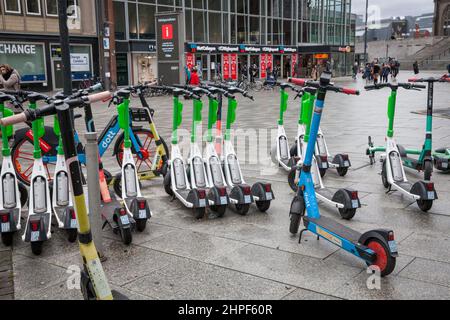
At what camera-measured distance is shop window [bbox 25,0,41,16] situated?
26109mm

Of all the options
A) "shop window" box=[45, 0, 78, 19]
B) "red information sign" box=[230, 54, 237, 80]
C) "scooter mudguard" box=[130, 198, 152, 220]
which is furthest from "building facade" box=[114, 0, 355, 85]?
"scooter mudguard" box=[130, 198, 152, 220]

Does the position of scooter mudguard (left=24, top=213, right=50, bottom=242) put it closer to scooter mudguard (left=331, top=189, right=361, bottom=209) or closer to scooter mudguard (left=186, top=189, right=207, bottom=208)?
scooter mudguard (left=186, top=189, right=207, bottom=208)

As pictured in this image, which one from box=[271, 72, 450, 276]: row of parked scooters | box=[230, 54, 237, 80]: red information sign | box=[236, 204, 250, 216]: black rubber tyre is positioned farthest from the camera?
box=[230, 54, 237, 80]: red information sign

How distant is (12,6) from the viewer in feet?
83.1

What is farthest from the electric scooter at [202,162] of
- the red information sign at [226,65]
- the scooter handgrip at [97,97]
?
the red information sign at [226,65]

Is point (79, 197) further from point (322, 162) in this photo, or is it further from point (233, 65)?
point (233, 65)

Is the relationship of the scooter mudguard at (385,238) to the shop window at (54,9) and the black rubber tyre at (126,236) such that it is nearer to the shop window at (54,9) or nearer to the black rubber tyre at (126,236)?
the black rubber tyre at (126,236)

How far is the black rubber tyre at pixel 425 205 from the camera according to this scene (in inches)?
220

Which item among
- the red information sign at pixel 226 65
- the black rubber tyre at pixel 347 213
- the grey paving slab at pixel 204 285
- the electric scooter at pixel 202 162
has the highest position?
the red information sign at pixel 226 65

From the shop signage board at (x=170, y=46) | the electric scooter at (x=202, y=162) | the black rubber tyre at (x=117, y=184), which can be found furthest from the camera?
the shop signage board at (x=170, y=46)

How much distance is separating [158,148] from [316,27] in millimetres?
47689

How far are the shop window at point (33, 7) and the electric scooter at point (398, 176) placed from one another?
24.7 meters

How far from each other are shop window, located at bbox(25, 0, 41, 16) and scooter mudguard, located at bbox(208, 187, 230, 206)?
24.5 m

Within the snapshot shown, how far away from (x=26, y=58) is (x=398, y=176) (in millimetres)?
24796
